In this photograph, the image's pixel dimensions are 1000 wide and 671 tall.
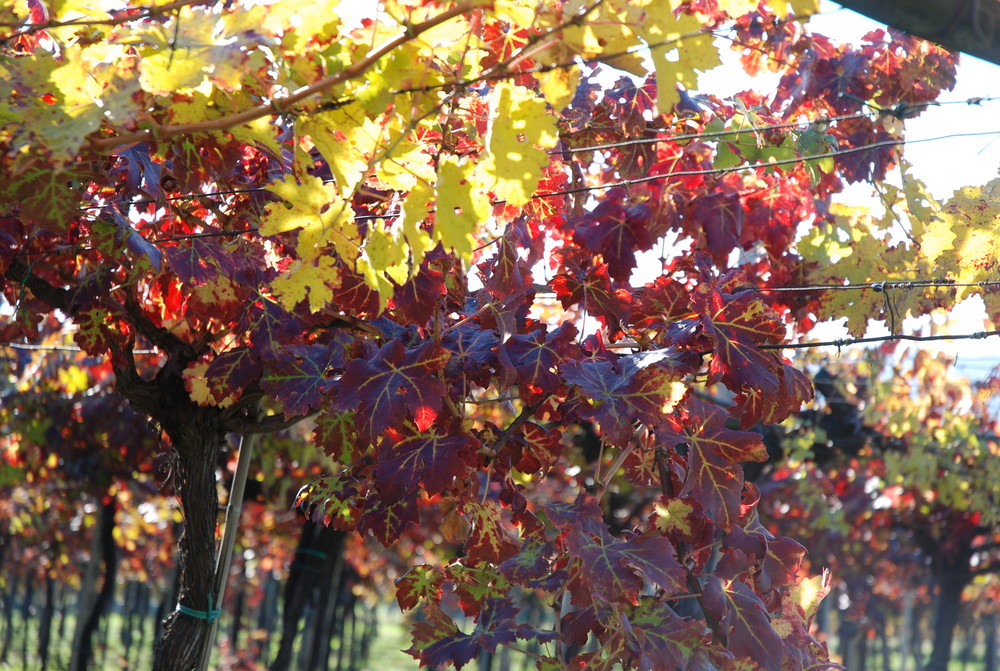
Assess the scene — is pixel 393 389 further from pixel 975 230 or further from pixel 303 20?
pixel 975 230

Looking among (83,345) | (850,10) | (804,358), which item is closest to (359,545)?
(804,358)

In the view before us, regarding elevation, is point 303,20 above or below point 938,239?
below

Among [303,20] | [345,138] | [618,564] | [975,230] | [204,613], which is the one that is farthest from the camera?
[204,613]

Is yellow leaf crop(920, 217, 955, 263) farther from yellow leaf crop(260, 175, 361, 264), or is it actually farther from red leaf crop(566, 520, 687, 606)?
yellow leaf crop(260, 175, 361, 264)

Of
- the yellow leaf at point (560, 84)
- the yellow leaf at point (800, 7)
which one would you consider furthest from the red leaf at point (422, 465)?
the yellow leaf at point (800, 7)

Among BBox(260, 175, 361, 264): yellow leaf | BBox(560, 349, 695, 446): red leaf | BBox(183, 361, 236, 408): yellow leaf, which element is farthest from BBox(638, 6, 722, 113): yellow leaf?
BBox(183, 361, 236, 408): yellow leaf

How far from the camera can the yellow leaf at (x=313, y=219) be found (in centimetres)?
180

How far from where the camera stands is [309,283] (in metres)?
1.84

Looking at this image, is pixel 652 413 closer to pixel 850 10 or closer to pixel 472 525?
pixel 472 525

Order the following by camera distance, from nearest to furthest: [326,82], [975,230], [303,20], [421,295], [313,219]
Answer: [326,82]
[303,20]
[313,219]
[421,295]
[975,230]

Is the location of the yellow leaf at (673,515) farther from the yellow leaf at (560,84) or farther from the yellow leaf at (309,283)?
the yellow leaf at (560,84)

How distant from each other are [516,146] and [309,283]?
512 mm

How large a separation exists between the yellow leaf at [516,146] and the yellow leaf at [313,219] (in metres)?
0.32

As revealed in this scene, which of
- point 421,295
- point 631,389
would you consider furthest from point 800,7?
point 421,295
